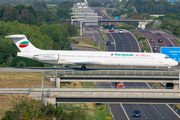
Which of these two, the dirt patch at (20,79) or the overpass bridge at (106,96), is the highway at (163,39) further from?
the overpass bridge at (106,96)

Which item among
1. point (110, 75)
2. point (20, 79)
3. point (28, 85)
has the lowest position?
point (28, 85)

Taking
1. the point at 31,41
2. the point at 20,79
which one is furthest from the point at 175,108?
the point at 31,41

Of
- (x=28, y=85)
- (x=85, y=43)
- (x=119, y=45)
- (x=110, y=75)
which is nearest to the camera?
(x=28, y=85)

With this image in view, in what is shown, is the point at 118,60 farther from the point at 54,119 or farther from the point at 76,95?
the point at 54,119

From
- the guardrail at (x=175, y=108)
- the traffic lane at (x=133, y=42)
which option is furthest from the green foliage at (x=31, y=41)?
the guardrail at (x=175, y=108)

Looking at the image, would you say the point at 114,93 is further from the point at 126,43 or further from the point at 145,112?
the point at 126,43

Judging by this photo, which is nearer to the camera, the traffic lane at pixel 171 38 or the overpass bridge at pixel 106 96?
the overpass bridge at pixel 106 96

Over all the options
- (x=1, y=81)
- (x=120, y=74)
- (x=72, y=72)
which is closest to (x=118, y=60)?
(x=120, y=74)
